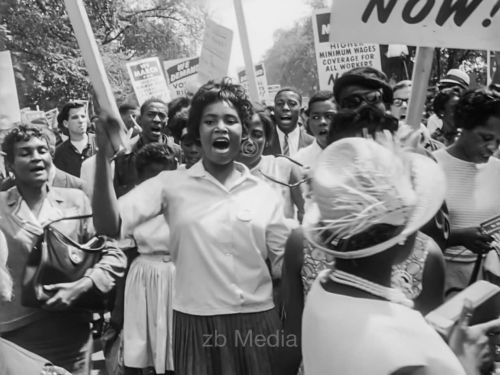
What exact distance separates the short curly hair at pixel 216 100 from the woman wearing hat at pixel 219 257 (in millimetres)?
92

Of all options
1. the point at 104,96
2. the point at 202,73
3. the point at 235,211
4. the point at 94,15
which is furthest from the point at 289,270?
the point at 94,15

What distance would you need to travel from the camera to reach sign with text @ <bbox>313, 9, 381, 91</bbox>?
8.66m

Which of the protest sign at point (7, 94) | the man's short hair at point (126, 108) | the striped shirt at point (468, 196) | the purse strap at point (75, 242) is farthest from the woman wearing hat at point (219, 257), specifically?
the man's short hair at point (126, 108)

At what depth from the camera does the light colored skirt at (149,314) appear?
14.8 ft

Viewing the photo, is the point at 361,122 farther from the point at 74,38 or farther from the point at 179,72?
the point at 74,38

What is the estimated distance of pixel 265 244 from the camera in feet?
10.2

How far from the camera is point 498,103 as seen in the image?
3.86 metres

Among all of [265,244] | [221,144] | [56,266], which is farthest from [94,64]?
[265,244]

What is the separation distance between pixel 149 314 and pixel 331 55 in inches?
194

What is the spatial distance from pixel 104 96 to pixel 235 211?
0.71 metres

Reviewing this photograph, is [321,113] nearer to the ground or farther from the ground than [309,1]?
farther from the ground

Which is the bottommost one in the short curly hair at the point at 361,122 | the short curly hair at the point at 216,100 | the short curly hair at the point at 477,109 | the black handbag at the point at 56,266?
the black handbag at the point at 56,266

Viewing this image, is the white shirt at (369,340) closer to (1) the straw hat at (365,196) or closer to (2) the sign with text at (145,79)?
(1) the straw hat at (365,196)

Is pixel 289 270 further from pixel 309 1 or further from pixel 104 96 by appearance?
pixel 309 1
